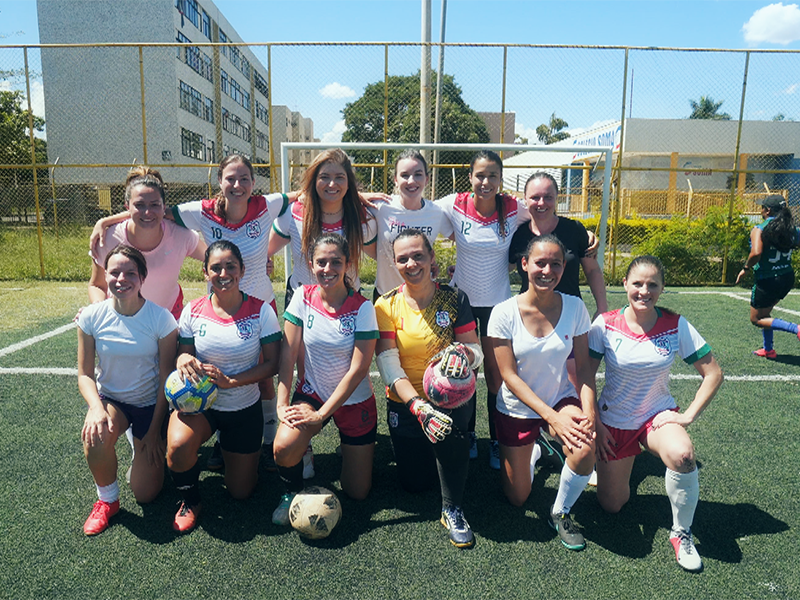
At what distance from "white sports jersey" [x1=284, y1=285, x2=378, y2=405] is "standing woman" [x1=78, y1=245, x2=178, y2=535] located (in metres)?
0.74

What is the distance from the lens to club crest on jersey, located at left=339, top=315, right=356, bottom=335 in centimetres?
312

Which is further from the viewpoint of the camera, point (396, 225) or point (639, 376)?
point (396, 225)

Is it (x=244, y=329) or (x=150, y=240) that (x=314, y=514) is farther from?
(x=150, y=240)

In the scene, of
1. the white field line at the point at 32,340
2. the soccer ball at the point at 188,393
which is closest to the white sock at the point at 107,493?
the soccer ball at the point at 188,393

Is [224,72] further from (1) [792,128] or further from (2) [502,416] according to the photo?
(2) [502,416]

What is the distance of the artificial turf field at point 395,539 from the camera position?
2.47 meters

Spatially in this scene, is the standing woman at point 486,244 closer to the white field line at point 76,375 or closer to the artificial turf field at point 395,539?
the artificial turf field at point 395,539

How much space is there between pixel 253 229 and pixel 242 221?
0.09m

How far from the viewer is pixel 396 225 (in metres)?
Result: 3.86

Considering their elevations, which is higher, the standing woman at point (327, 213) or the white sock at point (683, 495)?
the standing woman at point (327, 213)

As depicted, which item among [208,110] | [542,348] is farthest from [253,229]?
[208,110]

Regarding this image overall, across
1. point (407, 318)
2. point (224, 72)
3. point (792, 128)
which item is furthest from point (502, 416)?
point (224, 72)

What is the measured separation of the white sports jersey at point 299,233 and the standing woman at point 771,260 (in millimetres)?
4772

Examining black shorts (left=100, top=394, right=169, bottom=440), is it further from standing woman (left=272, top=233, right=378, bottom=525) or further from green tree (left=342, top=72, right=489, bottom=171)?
green tree (left=342, top=72, right=489, bottom=171)
